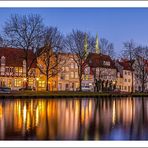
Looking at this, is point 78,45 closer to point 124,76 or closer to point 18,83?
point 18,83

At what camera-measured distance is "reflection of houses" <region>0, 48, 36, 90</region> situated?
64.2 meters

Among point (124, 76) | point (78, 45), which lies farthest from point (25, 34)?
point (124, 76)

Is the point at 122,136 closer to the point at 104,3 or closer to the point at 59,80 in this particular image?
the point at 104,3

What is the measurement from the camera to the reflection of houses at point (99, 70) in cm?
6444

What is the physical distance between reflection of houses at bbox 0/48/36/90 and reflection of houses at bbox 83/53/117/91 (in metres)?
11.2

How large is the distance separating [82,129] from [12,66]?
52.3 m

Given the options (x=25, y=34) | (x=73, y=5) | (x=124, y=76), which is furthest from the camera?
(x=124, y=76)

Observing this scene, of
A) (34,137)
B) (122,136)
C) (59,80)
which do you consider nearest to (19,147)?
(34,137)

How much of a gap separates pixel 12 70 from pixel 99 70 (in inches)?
613

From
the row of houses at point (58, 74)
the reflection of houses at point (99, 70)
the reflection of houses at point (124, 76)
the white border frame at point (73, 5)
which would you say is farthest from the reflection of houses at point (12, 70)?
the white border frame at point (73, 5)

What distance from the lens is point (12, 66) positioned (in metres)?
66.4

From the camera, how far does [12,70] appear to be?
217ft

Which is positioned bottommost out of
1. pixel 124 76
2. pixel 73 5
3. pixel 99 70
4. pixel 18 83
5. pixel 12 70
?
pixel 18 83

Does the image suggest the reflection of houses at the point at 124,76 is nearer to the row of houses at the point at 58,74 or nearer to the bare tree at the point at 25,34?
the row of houses at the point at 58,74
